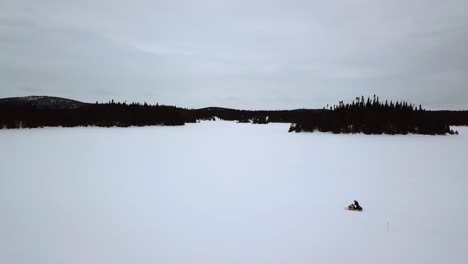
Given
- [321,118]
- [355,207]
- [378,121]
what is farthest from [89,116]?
[355,207]

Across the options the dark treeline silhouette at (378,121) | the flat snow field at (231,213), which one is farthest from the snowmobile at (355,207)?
the dark treeline silhouette at (378,121)

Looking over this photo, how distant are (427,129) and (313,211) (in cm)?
1601

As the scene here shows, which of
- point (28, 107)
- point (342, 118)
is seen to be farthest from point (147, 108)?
point (342, 118)

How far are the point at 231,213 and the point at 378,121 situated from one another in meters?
15.7

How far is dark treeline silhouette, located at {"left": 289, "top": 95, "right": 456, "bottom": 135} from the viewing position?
54.4ft

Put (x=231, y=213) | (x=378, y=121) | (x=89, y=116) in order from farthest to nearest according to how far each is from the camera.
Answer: (x=89, y=116) < (x=378, y=121) < (x=231, y=213)

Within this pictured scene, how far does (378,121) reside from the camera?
666 inches

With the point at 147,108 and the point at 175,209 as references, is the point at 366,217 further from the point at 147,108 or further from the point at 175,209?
the point at 147,108

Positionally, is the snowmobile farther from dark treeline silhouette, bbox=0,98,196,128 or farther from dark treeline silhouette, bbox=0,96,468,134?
dark treeline silhouette, bbox=0,98,196,128

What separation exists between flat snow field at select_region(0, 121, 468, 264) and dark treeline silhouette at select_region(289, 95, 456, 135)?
1059 centimetres

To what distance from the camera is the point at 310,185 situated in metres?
4.94

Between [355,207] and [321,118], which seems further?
[321,118]

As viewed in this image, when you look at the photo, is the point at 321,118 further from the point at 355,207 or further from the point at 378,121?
the point at 355,207

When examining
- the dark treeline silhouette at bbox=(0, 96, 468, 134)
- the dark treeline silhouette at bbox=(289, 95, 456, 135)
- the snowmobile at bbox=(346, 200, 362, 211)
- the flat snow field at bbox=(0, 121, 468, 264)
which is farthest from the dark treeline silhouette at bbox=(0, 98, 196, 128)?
the snowmobile at bbox=(346, 200, 362, 211)
